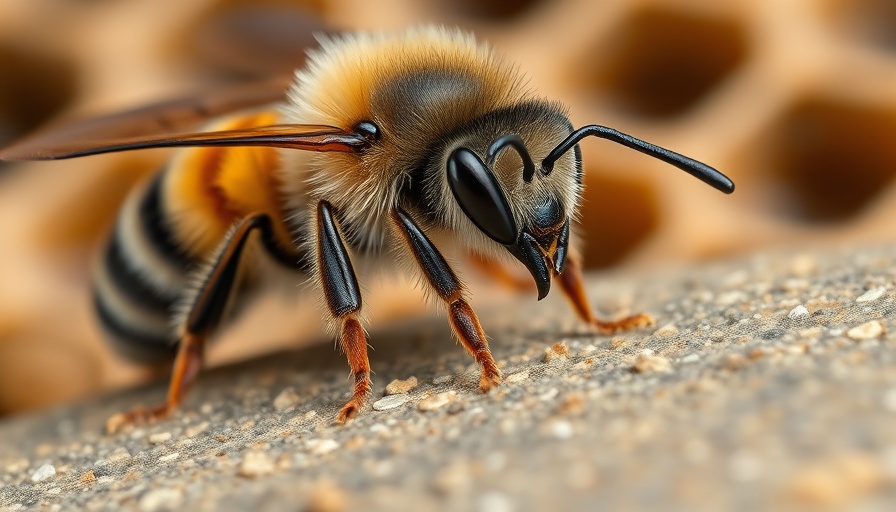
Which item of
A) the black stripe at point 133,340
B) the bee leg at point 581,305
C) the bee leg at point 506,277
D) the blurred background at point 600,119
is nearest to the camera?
the bee leg at point 581,305

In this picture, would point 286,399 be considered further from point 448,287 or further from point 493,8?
point 493,8

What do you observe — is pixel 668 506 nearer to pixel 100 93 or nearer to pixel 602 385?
pixel 602 385

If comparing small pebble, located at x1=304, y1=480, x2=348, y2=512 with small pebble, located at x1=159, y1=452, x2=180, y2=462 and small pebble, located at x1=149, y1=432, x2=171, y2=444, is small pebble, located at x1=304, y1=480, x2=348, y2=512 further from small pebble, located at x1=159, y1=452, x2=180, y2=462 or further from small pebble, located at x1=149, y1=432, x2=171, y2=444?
small pebble, located at x1=149, y1=432, x2=171, y2=444

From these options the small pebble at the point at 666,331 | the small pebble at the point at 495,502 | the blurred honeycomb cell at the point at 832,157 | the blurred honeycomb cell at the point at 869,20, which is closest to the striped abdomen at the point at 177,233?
the small pebble at the point at 666,331

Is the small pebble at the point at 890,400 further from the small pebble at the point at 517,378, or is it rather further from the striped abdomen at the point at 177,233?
the striped abdomen at the point at 177,233

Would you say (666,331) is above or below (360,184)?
below

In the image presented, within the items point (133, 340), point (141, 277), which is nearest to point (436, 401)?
point (141, 277)
